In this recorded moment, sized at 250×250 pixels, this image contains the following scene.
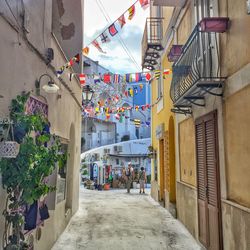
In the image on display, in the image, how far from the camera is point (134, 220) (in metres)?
9.72

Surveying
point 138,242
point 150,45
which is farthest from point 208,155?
point 150,45

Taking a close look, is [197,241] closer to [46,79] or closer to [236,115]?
[236,115]

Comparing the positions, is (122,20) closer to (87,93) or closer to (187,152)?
(187,152)

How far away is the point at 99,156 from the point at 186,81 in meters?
17.1

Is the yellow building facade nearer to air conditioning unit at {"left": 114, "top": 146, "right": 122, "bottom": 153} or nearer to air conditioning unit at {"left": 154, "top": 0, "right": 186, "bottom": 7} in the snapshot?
air conditioning unit at {"left": 154, "top": 0, "right": 186, "bottom": 7}

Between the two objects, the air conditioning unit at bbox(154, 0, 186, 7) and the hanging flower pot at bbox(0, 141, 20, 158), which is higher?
the air conditioning unit at bbox(154, 0, 186, 7)

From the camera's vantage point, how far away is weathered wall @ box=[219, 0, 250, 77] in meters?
4.54

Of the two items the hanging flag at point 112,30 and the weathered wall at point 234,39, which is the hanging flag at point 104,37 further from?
the weathered wall at point 234,39

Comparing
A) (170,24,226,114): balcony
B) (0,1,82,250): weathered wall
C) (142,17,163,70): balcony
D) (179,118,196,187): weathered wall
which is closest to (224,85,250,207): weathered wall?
(170,24,226,114): balcony

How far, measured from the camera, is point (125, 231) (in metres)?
8.23

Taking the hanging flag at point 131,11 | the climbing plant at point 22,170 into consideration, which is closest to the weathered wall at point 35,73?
the climbing plant at point 22,170

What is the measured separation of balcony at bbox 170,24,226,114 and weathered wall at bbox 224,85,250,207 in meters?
0.50

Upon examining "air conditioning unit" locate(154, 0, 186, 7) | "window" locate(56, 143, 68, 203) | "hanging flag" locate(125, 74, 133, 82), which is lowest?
"window" locate(56, 143, 68, 203)

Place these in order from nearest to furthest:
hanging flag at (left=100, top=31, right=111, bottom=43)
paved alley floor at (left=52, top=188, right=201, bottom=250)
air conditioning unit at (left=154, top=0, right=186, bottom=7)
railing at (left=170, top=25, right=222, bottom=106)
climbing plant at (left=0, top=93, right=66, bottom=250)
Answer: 1. climbing plant at (left=0, top=93, right=66, bottom=250)
2. railing at (left=170, top=25, right=222, bottom=106)
3. paved alley floor at (left=52, top=188, right=201, bottom=250)
4. hanging flag at (left=100, top=31, right=111, bottom=43)
5. air conditioning unit at (left=154, top=0, right=186, bottom=7)
